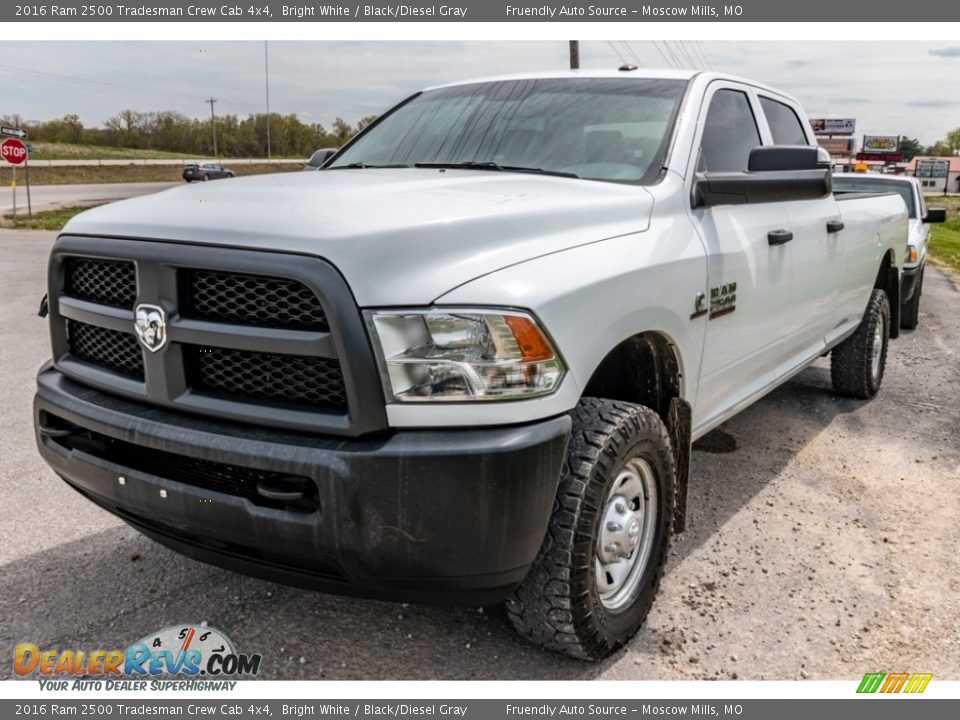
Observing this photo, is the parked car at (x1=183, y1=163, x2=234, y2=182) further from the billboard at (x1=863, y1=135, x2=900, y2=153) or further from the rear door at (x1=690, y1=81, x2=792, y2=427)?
the billboard at (x1=863, y1=135, x2=900, y2=153)

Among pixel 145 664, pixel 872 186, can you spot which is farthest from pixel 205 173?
pixel 145 664

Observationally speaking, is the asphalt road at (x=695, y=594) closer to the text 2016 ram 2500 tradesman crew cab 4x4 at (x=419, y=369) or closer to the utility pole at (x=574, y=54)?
the text 2016 ram 2500 tradesman crew cab 4x4 at (x=419, y=369)

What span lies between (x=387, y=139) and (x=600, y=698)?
2.70 meters

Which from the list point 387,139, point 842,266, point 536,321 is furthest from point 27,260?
point 536,321

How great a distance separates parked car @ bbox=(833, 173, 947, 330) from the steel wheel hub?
7079 mm

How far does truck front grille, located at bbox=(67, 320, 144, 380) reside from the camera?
2.65 metres

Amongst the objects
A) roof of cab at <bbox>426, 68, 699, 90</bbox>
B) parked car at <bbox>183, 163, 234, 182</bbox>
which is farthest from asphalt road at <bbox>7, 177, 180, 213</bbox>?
roof of cab at <bbox>426, 68, 699, 90</bbox>

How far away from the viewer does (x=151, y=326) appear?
8.02 ft

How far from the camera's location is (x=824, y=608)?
10.4ft

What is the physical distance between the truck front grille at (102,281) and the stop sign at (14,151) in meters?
24.2

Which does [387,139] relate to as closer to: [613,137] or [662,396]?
[613,137]

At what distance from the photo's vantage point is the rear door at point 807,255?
4.18 m

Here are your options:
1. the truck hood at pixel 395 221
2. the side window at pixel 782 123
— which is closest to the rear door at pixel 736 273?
the side window at pixel 782 123

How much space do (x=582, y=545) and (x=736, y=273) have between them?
1.52 metres
